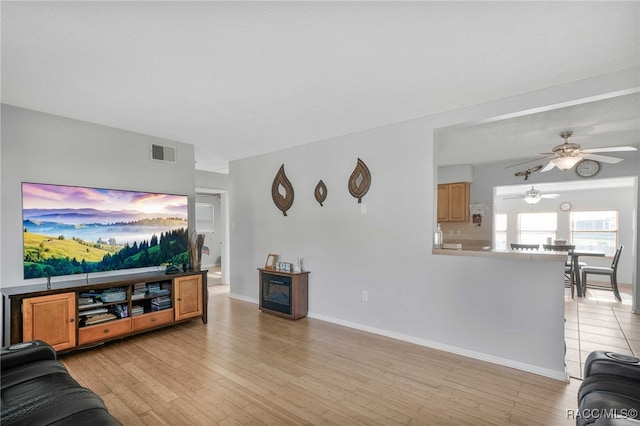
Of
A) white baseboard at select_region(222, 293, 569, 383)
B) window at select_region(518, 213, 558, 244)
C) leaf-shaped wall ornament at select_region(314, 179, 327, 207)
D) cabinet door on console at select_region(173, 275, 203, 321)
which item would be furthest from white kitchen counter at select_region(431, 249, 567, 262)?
window at select_region(518, 213, 558, 244)

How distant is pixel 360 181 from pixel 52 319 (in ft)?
11.6

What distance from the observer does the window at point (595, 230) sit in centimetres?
736

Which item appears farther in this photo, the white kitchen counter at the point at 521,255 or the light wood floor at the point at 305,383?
the white kitchen counter at the point at 521,255

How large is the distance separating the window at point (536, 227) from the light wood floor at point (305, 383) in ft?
23.5

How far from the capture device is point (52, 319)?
2.79 m

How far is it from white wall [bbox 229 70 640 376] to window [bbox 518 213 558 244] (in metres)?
6.94

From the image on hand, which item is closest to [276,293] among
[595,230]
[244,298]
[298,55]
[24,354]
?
[244,298]

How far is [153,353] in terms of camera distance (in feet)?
9.93

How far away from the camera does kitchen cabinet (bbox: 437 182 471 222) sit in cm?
604

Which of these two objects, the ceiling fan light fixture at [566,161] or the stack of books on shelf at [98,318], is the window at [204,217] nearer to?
the stack of books on shelf at [98,318]

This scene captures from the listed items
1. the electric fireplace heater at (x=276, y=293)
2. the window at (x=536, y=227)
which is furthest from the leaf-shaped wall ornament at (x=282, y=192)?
the window at (x=536, y=227)

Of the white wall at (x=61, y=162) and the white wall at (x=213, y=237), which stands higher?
the white wall at (x=61, y=162)

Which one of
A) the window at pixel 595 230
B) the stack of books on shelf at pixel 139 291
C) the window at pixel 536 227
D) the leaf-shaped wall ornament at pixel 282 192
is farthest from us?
the window at pixel 536 227

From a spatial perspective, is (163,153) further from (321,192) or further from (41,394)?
(41,394)
